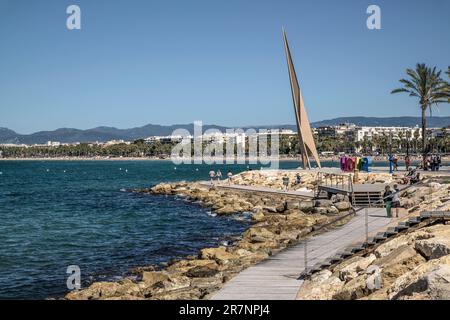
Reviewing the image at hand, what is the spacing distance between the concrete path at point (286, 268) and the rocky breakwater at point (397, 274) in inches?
25.0

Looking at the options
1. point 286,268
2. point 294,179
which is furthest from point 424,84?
point 286,268

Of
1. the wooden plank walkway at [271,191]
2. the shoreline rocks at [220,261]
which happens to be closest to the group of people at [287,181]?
the wooden plank walkway at [271,191]

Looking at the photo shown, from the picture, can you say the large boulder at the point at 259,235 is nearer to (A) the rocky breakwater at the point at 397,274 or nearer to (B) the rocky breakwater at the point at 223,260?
(B) the rocky breakwater at the point at 223,260

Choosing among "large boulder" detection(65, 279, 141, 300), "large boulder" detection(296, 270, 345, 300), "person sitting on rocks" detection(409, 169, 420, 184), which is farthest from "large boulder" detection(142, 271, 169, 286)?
"person sitting on rocks" detection(409, 169, 420, 184)

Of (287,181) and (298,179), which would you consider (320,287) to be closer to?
(287,181)

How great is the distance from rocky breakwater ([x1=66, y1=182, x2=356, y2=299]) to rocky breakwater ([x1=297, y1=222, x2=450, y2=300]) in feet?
9.46

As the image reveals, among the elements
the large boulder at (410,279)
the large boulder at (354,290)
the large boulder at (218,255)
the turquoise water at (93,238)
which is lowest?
the turquoise water at (93,238)

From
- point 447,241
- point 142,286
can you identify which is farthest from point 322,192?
point 447,241

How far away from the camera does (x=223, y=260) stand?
736 inches

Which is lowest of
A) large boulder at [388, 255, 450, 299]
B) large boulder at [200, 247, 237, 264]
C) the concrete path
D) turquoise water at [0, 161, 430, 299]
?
turquoise water at [0, 161, 430, 299]

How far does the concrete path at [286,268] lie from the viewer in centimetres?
1231

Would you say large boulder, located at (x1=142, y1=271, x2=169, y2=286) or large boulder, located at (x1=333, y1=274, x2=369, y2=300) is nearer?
large boulder, located at (x1=333, y1=274, x2=369, y2=300)

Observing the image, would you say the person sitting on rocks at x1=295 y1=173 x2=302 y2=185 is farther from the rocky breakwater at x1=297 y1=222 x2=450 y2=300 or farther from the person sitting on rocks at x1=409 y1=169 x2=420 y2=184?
the rocky breakwater at x1=297 y1=222 x2=450 y2=300

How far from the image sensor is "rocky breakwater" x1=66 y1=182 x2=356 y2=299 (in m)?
15.0
